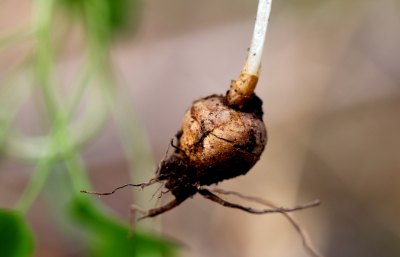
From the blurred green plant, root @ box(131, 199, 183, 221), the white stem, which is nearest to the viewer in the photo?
the white stem

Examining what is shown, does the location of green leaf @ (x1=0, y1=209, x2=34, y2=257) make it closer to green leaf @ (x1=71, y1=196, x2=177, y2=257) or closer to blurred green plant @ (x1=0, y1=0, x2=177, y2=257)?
blurred green plant @ (x1=0, y1=0, x2=177, y2=257)

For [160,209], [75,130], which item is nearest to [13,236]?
[160,209]

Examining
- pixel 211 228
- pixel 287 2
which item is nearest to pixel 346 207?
pixel 211 228

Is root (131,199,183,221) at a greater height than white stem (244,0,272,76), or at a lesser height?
lesser

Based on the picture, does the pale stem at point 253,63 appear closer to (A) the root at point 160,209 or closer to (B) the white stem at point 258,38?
(B) the white stem at point 258,38

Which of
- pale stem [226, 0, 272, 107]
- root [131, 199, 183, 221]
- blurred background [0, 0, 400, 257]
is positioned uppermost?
pale stem [226, 0, 272, 107]

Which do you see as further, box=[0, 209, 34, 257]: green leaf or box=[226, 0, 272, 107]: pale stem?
box=[0, 209, 34, 257]: green leaf

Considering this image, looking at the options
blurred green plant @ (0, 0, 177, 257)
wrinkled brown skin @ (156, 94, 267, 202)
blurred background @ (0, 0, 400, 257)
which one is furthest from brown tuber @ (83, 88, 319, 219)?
blurred background @ (0, 0, 400, 257)
